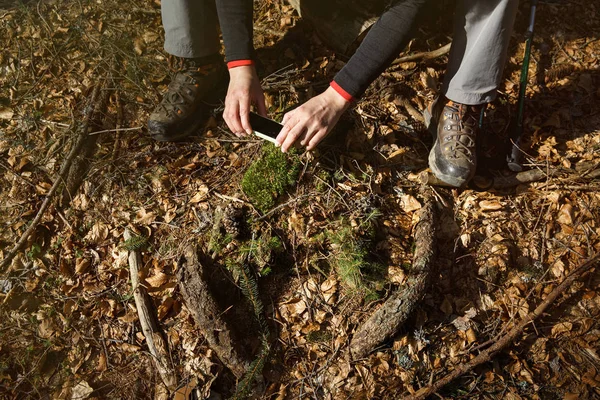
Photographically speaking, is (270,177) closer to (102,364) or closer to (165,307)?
(165,307)

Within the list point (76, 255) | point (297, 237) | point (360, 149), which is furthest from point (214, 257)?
point (360, 149)

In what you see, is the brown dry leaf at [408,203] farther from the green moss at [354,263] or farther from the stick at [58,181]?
the stick at [58,181]

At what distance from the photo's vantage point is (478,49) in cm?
258

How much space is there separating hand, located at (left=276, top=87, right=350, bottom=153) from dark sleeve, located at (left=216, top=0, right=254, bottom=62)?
582 millimetres

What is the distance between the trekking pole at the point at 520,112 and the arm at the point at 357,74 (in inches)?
49.6

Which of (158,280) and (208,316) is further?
(158,280)

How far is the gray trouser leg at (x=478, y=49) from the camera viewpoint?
2451mm

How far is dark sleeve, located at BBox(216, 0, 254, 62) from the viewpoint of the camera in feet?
8.41

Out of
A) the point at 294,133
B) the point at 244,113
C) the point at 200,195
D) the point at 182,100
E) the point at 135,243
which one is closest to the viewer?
the point at 294,133

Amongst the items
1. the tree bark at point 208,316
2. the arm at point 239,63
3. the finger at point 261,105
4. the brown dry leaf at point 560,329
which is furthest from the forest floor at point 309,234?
the arm at point 239,63

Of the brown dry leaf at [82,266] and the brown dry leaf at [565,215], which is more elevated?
the brown dry leaf at [82,266]

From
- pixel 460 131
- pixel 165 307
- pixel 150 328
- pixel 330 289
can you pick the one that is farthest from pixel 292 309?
pixel 460 131

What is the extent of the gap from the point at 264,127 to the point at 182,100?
97 centimetres

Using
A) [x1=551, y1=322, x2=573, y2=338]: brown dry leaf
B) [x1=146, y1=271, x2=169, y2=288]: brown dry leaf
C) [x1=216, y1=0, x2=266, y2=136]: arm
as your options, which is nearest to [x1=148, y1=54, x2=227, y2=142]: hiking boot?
[x1=216, y1=0, x2=266, y2=136]: arm
